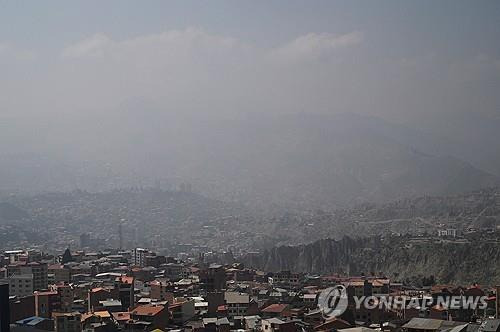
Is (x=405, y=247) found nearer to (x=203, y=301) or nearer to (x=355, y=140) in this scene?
(x=203, y=301)

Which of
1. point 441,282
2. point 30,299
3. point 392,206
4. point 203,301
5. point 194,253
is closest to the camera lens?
point 30,299

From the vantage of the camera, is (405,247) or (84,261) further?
(405,247)

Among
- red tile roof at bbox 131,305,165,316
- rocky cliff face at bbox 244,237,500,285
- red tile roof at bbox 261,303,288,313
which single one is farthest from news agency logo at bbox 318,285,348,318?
rocky cliff face at bbox 244,237,500,285

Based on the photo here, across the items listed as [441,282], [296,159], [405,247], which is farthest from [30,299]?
[296,159]

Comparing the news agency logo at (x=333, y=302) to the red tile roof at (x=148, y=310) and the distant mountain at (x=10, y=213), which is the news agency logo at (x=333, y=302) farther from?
the distant mountain at (x=10, y=213)

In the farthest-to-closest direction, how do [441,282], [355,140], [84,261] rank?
[355,140]
[84,261]
[441,282]

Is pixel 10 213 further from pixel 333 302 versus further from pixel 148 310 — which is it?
pixel 333 302

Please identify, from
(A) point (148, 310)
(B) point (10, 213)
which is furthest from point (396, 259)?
(B) point (10, 213)

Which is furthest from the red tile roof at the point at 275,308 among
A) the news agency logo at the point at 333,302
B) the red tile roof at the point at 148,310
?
the red tile roof at the point at 148,310
